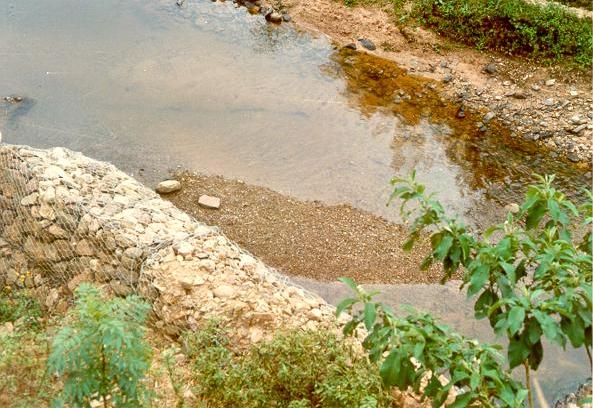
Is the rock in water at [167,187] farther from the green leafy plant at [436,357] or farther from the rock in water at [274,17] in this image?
the green leafy plant at [436,357]

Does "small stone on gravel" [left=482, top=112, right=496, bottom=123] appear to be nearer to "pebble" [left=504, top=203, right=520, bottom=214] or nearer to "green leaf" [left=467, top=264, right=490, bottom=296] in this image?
"pebble" [left=504, top=203, right=520, bottom=214]

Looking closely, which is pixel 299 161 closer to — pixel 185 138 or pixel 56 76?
pixel 185 138

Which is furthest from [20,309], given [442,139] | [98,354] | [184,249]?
[442,139]

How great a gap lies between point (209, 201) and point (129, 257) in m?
2.21

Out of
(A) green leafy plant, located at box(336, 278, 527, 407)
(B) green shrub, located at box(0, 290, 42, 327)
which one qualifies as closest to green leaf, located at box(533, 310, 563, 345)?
(A) green leafy plant, located at box(336, 278, 527, 407)

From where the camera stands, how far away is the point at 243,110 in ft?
33.1

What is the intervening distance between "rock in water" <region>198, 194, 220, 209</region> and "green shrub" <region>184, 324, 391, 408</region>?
341cm

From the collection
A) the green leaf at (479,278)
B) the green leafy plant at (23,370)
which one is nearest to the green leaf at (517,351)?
the green leaf at (479,278)

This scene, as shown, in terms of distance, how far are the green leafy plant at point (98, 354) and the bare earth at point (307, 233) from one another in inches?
160

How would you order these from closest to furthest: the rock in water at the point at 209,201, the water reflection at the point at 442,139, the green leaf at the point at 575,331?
the green leaf at the point at 575,331
the rock in water at the point at 209,201
the water reflection at the point at 442,139

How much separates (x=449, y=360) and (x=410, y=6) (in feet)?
33.7

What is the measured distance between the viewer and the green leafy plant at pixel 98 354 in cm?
328

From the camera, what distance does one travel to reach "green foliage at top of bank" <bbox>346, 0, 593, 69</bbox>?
429 inches

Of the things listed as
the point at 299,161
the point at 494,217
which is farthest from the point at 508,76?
the point at 299,161
